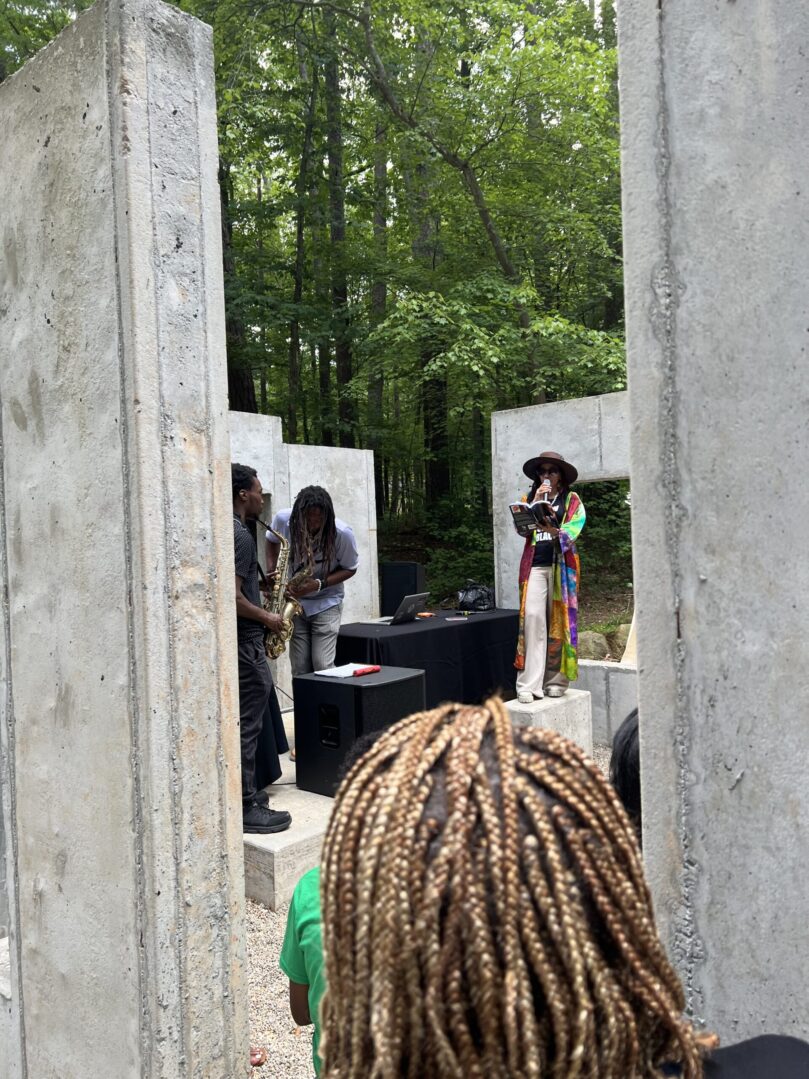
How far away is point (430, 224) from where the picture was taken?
17.0m

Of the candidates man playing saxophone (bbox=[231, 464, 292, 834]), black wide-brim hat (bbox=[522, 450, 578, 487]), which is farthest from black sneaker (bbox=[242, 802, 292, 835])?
black wide-brim hat (bbox=[522, 450, 578, 487])

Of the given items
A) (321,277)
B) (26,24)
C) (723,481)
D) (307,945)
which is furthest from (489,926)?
(321,277)

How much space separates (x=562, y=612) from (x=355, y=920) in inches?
249

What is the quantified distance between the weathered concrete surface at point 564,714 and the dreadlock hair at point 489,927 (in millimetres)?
5539

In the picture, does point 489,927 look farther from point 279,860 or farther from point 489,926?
point 279,860

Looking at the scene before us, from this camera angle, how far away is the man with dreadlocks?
6.51 m

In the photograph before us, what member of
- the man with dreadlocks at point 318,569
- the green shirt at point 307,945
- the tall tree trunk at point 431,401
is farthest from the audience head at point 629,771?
the tall tree trunk at point 431,401

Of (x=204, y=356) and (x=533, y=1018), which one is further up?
(x=204, y=356)

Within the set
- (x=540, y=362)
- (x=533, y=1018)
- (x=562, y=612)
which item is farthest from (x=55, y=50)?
(x=540, y=362)

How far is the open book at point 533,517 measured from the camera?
6969 mm

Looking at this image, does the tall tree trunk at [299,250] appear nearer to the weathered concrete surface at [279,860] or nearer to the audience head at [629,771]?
the weathered concrete surface at [279,860]

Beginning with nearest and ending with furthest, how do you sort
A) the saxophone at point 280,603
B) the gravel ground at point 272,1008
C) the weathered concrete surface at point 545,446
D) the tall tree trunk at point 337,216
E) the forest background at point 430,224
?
the gravel ground at point 272,1008, the saxophone at point 280,603, the weathered concrete surface at point 545,446, the forest background at point 430,224, the tall tree trunk at point 337,216

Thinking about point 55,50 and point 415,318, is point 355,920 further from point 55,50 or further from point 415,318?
point 415,318

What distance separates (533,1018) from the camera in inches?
29.9
